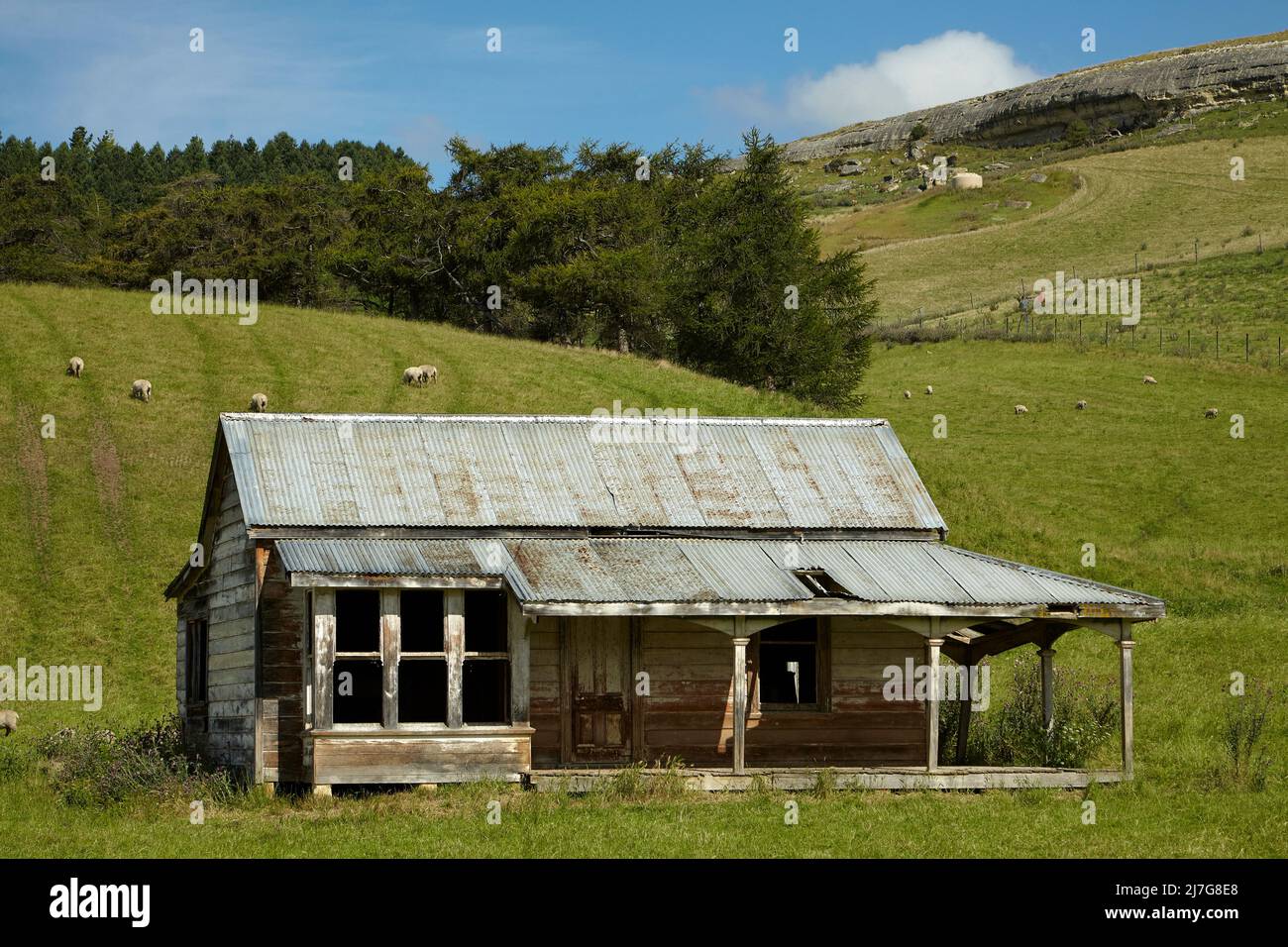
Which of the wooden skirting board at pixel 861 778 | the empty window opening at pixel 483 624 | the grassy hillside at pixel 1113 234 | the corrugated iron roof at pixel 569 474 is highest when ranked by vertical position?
the grassy hillside at pixel 1113 234

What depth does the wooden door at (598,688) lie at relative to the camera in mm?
20469

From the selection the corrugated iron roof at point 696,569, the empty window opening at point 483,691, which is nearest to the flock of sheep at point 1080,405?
the corrugated iron roof at point 696,569

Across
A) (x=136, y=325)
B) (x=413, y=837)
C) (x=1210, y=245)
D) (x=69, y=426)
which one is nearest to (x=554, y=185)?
(x=136, y=325)

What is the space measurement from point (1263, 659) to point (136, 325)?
119 ft

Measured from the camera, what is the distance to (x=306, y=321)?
53156mm

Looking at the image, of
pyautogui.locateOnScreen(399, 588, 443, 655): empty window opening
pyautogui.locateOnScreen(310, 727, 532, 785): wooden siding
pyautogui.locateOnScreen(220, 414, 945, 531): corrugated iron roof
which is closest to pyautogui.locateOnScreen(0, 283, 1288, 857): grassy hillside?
pyautogui.locateOnScreen(310, 727, 532, 785): wooden siding

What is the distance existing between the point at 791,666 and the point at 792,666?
1 centimetres

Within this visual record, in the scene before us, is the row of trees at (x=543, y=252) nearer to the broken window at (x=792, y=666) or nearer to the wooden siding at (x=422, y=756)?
the broken window at (x=792, y=666)

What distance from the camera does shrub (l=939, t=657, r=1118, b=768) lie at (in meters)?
21.0

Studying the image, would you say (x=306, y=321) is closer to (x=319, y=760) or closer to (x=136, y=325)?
(x=136, y=325)

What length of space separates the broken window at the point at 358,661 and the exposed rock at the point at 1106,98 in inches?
5538

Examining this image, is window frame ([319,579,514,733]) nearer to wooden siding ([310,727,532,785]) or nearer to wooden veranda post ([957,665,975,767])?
wooden siding ([310,727,532,785])

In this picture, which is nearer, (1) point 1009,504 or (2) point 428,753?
(2) point 428,753

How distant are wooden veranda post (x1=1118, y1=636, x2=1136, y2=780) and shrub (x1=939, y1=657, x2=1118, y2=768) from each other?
1031 millimetres
